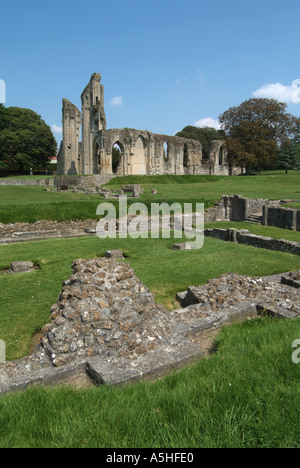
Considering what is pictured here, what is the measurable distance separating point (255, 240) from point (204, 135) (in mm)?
73841

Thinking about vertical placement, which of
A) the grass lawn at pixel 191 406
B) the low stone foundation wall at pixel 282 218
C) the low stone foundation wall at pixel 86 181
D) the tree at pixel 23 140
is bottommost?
the grass lawn at pixel 191 406

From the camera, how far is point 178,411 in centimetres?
260

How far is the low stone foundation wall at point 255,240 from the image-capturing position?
12.4 metres

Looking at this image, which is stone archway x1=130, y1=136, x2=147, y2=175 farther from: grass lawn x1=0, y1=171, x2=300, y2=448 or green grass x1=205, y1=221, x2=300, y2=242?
grass lawn x1=0, y1=171, x2=300, y2=448

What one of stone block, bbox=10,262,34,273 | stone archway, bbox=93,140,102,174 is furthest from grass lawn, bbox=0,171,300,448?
stone archway, bbox=93,140,102,174

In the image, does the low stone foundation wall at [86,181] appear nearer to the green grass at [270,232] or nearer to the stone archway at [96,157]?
the stone archway at [96,157]

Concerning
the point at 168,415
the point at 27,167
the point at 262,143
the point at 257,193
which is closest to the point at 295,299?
the point at 168,415

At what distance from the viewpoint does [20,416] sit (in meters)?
2.66

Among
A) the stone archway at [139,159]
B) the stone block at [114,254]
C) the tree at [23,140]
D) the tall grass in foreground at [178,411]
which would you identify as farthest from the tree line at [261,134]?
the tall grass in foreground at [178,411]

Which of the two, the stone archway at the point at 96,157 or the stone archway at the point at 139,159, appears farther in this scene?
the stone archway at the point at 96,157

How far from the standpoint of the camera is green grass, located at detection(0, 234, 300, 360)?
616 cm

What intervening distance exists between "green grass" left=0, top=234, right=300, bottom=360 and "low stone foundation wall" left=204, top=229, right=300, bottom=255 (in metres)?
0.89

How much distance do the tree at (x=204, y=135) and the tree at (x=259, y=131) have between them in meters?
28.9

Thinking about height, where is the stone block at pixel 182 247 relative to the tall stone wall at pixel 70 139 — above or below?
below
